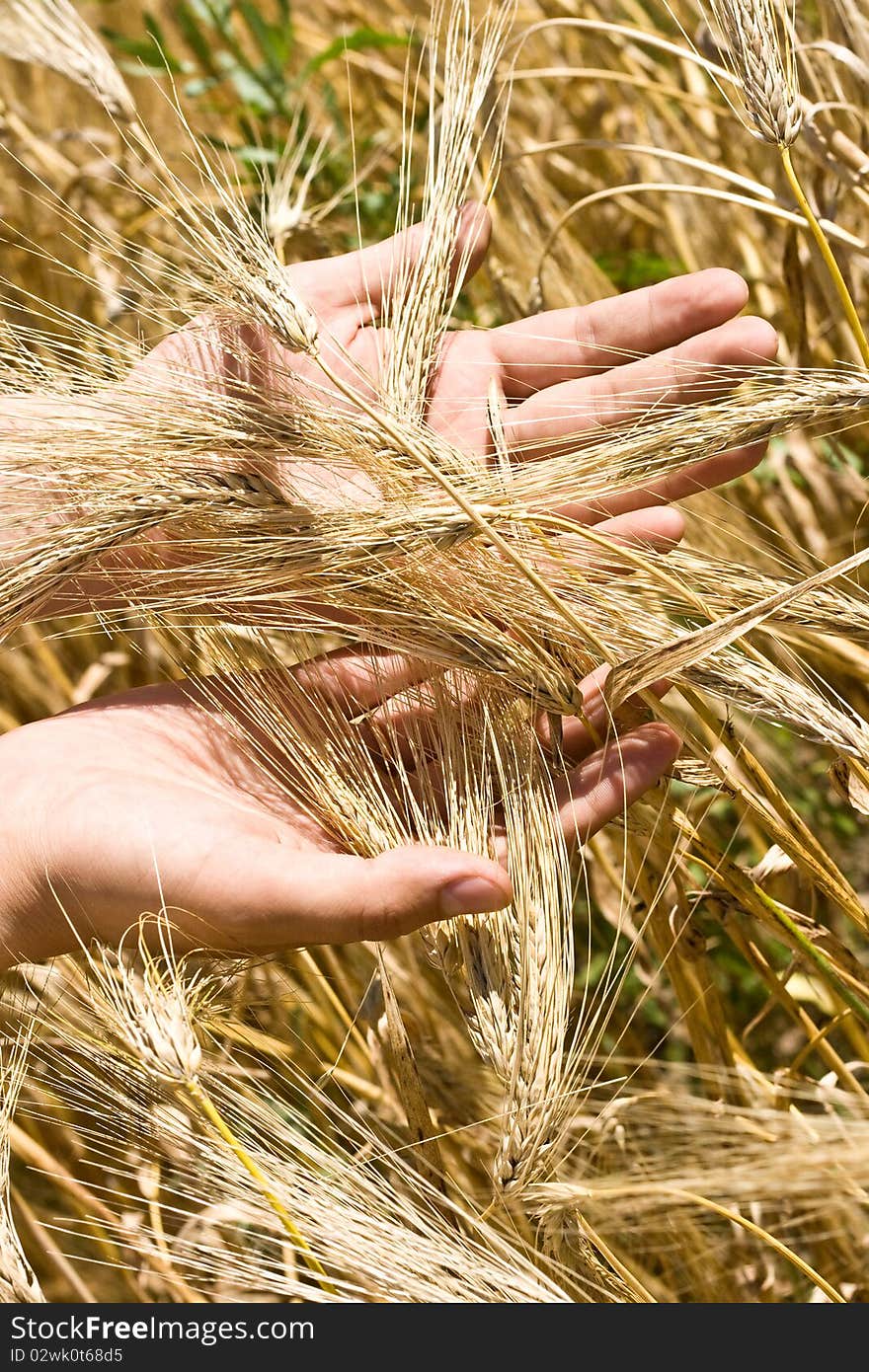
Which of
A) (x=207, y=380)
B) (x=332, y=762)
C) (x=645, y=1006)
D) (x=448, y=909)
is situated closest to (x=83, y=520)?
(x=207, y=380)

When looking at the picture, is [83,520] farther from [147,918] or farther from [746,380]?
[746,380]

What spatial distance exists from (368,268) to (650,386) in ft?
0.99

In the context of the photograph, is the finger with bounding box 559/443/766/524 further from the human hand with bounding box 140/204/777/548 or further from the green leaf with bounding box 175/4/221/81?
the green leaf with bounding box 175/4/221/81

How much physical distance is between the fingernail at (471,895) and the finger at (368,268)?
1.57 ft

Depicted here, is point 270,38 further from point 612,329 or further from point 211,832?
point 211,832

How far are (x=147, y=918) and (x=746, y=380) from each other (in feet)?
1.75

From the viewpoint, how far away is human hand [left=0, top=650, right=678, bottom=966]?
686 mm

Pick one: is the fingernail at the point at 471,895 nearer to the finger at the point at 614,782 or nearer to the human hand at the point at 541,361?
the finger at the point at 614,782

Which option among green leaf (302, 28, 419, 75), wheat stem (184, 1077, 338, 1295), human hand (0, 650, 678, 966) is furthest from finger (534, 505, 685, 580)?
green leaf (302, 28, 419, 75)

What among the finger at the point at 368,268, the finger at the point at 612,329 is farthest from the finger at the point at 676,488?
the finger at the point at 368,268

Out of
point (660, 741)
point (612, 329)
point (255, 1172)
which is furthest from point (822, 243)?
point (255, 1172)

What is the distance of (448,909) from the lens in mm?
656

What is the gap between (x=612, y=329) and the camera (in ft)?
2.77

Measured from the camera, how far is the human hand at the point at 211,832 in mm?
686
